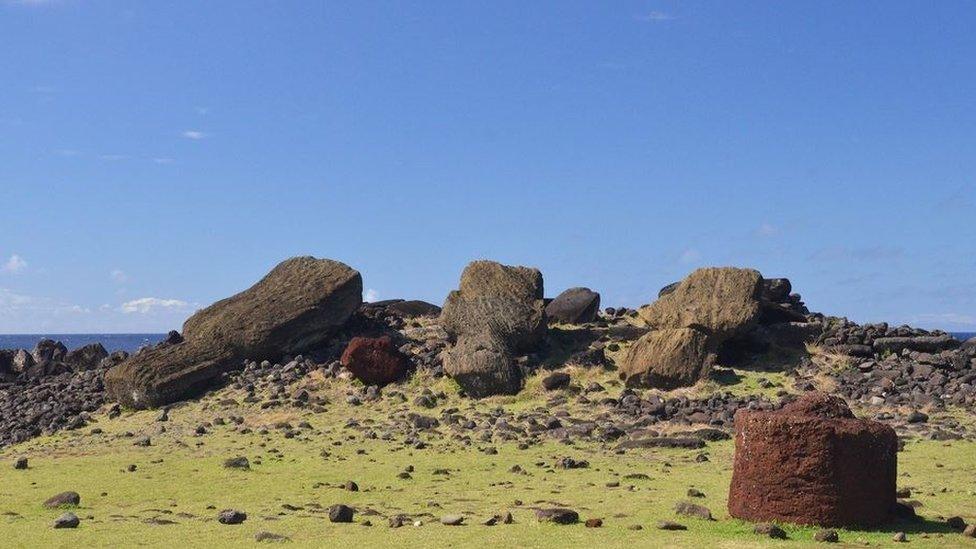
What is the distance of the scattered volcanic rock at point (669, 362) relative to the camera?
77.1 ft

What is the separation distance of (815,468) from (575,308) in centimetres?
1803

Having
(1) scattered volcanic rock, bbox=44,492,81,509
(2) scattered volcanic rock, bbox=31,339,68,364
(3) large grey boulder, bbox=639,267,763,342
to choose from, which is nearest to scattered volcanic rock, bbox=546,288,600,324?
(3) large grey boulder, bbox=639,267,763,342

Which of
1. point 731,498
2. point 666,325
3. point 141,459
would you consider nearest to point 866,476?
point 731,498

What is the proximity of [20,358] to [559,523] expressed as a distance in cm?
2670

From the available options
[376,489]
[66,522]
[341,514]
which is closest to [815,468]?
[341,514]

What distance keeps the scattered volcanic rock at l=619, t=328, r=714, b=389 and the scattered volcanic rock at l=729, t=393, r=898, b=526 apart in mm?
12028

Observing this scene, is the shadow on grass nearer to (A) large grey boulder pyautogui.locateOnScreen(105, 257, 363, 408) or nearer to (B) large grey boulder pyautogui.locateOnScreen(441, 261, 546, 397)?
(B) large grey boulder pyautogui.locateOnScreen(441, 261, 546, 397)

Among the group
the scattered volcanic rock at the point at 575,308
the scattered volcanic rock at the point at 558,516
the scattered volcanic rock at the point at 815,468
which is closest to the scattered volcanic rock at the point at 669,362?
the scattered volcanic rock at the point at 575,308

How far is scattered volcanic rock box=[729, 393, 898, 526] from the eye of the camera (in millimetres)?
11055

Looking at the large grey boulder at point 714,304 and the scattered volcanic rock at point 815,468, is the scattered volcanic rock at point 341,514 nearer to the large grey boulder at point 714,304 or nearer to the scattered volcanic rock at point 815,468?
the scattered volcanic rock at point 815,468

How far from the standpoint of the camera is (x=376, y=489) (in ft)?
50.3

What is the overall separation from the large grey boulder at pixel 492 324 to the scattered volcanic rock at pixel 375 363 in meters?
1.34

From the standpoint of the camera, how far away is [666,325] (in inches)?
1006

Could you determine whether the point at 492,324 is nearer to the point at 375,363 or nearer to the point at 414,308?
the point at 375,363
